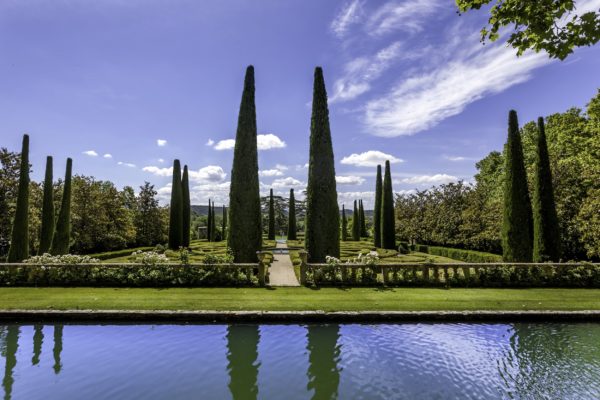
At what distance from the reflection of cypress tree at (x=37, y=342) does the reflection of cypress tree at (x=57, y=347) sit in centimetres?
28

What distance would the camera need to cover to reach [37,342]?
812cm

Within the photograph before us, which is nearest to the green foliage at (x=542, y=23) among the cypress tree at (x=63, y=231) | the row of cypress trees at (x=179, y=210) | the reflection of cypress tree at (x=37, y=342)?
the reflection of cypress tree at (x=37, y=342)

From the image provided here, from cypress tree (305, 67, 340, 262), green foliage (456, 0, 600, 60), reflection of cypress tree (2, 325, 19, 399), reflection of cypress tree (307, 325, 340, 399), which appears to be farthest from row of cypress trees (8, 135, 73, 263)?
green foliage (456, 0, 600, 60)

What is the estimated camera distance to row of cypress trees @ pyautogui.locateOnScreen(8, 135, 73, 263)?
1981 centimetres

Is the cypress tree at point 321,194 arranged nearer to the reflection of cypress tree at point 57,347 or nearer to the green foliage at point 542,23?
the reflection of cypress tree at point 57,347

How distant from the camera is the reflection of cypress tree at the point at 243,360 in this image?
597 centimetres

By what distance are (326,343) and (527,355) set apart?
4365 millimetres

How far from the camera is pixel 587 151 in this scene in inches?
914

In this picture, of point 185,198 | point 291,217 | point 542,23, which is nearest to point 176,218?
point 185,198

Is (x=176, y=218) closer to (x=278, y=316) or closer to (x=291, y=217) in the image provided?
(x=291, y=217)

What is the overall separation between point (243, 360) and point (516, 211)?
1705 cm

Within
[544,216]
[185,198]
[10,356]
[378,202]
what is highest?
[185,198]

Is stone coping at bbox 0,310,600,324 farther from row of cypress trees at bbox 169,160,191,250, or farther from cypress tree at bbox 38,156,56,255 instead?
row of cypress trees at bbox 169,160,191,250

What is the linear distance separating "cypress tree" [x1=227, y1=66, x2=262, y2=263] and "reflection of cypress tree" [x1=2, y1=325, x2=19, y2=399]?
31.0 feet
